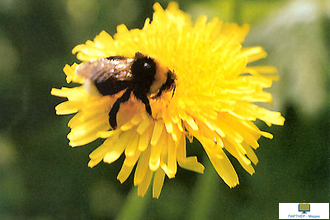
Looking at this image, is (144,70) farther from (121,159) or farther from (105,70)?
(121,159)

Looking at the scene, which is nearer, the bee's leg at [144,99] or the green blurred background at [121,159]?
the bee's leg at [144,99]

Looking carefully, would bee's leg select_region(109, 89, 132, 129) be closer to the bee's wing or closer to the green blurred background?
the bee's wing

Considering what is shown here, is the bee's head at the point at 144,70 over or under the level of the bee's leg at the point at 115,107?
over

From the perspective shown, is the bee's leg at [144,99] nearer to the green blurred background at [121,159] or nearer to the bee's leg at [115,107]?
the bee's leg at [115,107]

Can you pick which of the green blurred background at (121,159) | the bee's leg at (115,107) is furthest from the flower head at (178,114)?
the green blurred background at (121,159)

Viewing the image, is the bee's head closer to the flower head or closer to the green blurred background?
the flower head

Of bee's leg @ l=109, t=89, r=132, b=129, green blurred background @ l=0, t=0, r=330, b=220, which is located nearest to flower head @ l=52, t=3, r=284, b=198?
bee's leg @ l=109, t=89, r=132, b=129

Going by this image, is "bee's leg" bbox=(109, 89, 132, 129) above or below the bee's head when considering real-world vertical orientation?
below

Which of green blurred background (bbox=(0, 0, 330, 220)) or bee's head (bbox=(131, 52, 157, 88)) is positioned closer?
bee's head (bbox=(131, 52, 157, 88))

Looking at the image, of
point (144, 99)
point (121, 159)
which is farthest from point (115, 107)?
point (121, 159)
